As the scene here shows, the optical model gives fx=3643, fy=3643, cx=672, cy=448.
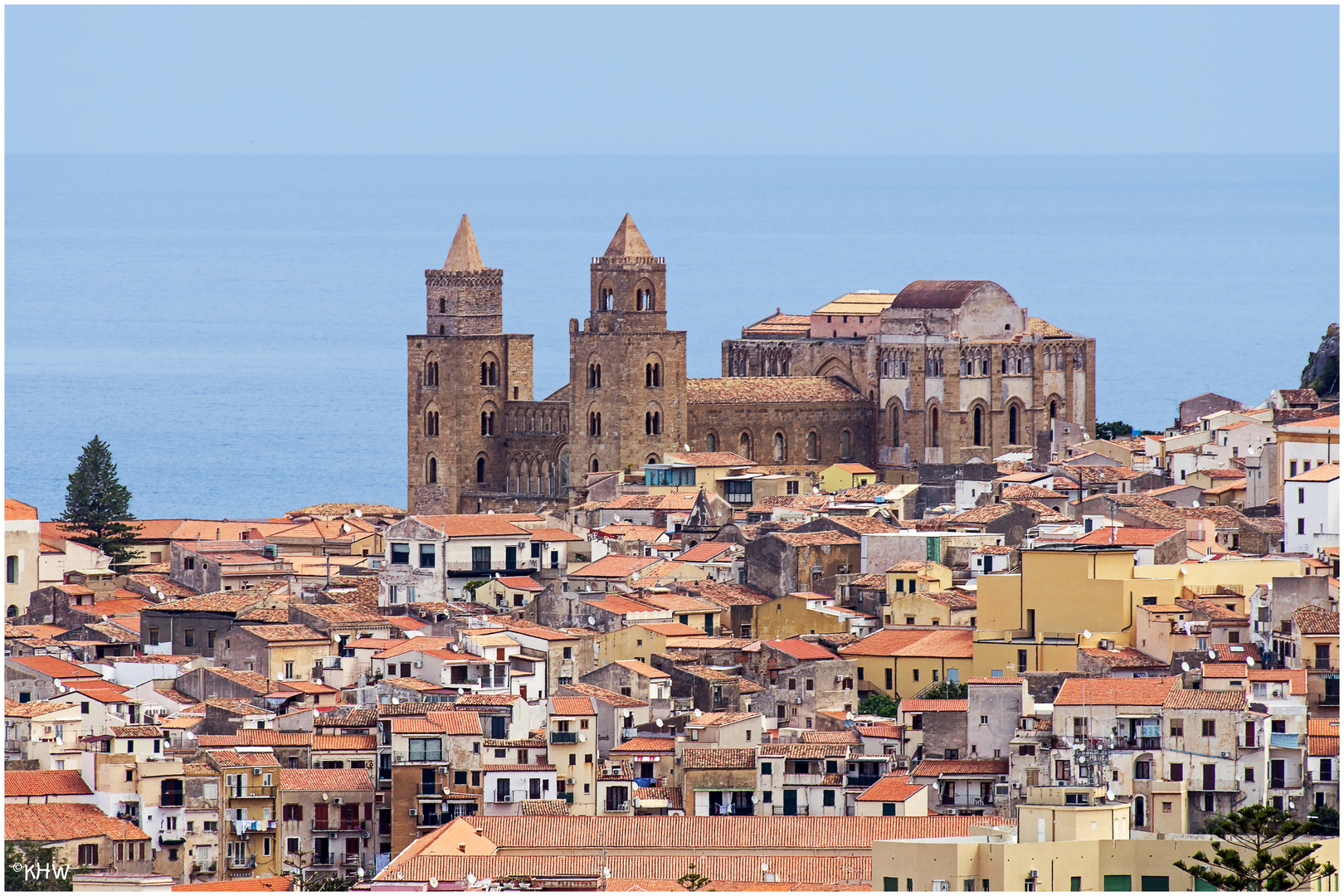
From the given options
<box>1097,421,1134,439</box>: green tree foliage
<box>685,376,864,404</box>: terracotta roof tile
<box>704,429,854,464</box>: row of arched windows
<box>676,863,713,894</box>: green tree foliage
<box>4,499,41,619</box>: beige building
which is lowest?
<box>676,863,713,894</box>: green tree foliage

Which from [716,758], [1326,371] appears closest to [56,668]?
[716,758]

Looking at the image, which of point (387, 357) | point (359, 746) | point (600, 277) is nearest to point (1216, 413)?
point (600, 277)

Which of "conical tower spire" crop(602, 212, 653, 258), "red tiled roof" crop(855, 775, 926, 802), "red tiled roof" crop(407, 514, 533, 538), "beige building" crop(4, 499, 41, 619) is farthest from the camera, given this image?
"conical tower spire" crop(602, 212, 653, 258)

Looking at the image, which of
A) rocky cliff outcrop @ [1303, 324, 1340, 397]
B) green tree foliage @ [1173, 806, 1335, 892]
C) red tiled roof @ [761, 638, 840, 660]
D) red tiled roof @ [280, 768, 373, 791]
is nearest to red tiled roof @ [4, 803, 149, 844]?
red tiled roof @ [280, 768, 373, 791]

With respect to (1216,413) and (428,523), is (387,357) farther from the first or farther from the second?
(428,523)

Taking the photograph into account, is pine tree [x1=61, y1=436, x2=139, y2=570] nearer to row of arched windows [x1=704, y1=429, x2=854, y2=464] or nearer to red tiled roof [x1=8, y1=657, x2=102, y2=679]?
row of arched windows [x1=704, y1=429, x2=854, y2=464]

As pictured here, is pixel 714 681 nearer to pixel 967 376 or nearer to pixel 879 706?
pixel 879 706

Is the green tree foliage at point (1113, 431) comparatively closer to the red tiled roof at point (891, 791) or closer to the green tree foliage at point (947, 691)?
the green tree foliage at point (947, 691)
